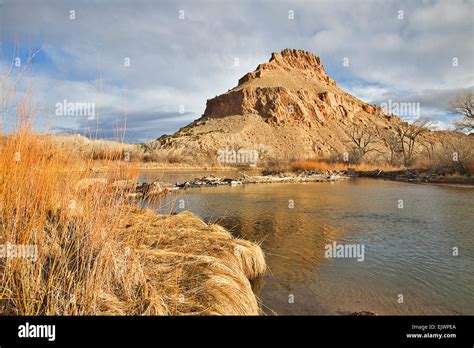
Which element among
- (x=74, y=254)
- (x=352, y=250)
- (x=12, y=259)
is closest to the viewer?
(x=12, y=259)

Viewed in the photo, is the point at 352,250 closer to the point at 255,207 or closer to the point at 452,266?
the point at 452,266

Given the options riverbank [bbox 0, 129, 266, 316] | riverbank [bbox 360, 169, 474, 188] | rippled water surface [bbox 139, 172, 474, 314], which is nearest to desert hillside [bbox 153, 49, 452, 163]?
riverbank [bbox 360, 169, 474, 188]

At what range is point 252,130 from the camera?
6681 cm

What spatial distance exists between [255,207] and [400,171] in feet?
61.7

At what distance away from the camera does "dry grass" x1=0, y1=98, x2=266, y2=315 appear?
82.4 inches

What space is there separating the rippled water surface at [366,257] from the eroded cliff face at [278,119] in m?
41.6

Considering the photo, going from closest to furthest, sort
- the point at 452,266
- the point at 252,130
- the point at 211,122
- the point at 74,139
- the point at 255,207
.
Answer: the point at 74,139 → the point at 452,266 → the point at 255,207 → the point at 252,130 → the point at 211,122

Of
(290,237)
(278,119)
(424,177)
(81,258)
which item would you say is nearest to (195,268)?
(81,258)

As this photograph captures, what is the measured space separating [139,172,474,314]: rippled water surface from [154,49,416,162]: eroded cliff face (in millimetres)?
41563
